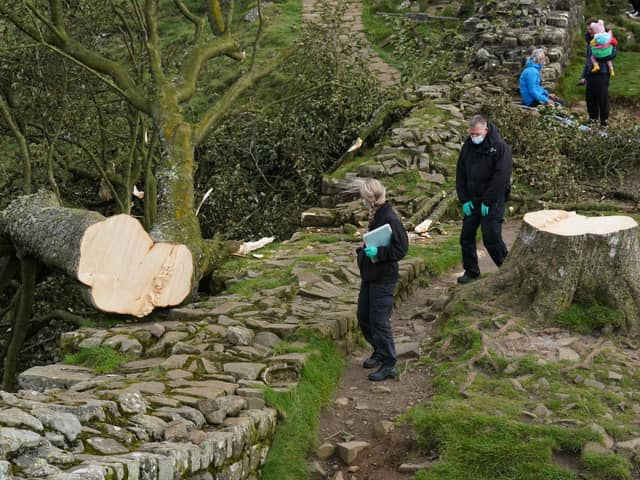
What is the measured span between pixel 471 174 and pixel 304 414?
11.8 ft

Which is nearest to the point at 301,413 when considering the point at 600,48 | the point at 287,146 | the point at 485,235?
the point at 485,235

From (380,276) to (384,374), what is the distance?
914 mm

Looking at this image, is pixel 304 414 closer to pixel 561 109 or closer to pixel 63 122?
pixel 63 122

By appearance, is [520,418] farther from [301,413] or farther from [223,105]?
[223,105]

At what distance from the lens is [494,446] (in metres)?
6.36

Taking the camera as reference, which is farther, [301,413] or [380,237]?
[380,237]

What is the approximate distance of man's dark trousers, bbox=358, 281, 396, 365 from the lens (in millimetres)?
7875

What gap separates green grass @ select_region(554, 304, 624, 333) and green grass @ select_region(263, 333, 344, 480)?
211cm

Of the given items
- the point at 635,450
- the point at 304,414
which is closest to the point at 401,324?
the point at 304,414

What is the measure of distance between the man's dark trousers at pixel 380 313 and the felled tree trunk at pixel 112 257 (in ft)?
7.71

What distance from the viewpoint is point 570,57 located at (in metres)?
20.6

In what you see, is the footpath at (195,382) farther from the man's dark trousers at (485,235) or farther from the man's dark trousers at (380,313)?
the man's dark trousers at (485,235)

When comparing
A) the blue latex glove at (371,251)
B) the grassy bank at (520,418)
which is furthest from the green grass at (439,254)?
the blue latex glove at (371,251)

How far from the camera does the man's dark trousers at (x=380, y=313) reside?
7.88 metres
